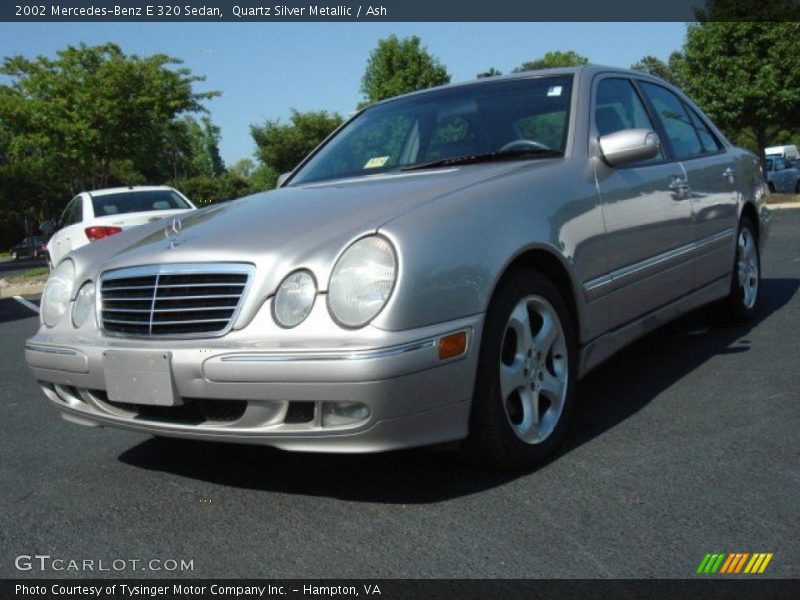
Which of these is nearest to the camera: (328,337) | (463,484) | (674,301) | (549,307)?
(328,337)

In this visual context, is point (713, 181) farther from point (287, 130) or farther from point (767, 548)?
point (287, 130)

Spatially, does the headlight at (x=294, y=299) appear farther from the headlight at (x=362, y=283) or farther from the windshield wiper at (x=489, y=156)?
the windshield wiper at (x=489, y=156)

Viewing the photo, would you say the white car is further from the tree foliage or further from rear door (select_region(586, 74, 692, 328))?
the tree foliage

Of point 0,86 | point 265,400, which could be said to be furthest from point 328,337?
point 0,86

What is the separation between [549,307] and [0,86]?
2547 cm

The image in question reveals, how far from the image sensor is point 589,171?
357cm

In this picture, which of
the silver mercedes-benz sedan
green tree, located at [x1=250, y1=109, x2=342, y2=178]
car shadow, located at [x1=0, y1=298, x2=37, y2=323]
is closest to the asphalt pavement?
the silver mercedes-benz sedan

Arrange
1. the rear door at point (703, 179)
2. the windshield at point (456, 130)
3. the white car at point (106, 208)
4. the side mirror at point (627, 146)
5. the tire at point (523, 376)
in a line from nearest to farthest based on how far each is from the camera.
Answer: the tire at point (523, 376)
the side mirror at point (627, 146)
the windshield at point (456, 130)
the rear door at point (703, 179)
the white car at point (106, 208)

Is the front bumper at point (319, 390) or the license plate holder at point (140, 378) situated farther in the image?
the license plate holder at point (140, 378)

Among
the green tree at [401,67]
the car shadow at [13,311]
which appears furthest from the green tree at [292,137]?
the car shadow at [13,311]

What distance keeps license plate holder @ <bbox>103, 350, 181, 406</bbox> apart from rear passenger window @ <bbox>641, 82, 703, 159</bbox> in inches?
117

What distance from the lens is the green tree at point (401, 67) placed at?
3189 cm

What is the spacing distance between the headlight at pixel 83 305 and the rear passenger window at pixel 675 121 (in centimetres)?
299

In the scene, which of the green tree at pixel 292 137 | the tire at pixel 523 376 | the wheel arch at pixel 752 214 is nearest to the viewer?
the tire at pixel 523 376
